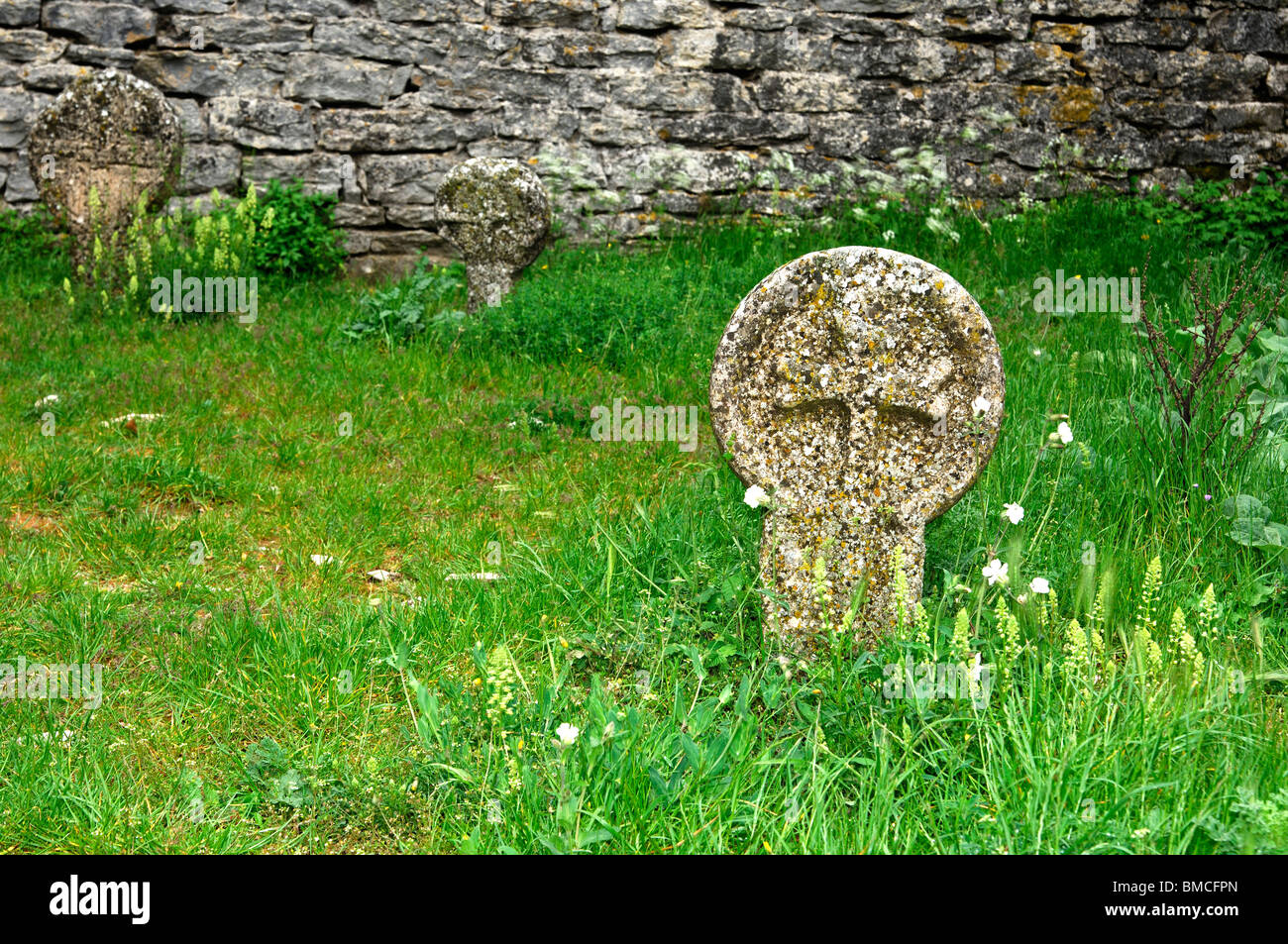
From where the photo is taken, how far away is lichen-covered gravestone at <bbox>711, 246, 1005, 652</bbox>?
279 cm

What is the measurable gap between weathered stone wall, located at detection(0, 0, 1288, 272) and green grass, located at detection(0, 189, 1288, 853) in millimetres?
2987

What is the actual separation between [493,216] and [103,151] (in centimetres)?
279

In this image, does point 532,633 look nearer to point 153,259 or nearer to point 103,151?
point 153,259

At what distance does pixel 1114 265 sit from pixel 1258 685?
4842 mm

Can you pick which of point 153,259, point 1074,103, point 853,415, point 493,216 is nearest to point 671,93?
point 493,216

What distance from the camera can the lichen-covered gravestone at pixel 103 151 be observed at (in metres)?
7.07

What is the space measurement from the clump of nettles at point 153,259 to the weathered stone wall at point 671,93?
106cm

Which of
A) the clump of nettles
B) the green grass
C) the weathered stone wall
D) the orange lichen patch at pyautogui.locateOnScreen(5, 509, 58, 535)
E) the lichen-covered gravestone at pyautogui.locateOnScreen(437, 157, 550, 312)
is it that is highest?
the weathered stone wall

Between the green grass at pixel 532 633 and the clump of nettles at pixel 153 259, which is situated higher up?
the clump of nettles at pixel 153 259

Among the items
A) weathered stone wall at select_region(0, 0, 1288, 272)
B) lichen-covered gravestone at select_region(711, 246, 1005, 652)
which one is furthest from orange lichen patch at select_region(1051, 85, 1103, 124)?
lichen-covered gravestone at select_region(711, 246, 1005, 652)

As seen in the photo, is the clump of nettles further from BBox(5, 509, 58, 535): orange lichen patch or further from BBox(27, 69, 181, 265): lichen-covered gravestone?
BBox(5, 509, 58, 535): orange lichen patch

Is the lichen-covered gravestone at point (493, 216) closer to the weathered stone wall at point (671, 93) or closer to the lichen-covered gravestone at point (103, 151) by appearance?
the weathered stone wall at point (671, 93)

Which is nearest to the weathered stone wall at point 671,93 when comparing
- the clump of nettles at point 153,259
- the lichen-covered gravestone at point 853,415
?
the clump of nettles at point 153,259

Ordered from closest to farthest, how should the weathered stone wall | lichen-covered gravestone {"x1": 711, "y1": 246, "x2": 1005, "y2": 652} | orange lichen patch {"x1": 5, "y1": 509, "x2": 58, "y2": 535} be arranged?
lichen-covered gravestone {"x1": 711, "y1": 246, "x2": 1005, "y2": 652} → orange lichen patch {"x1": 5, "y1": 509, "x2": 58, "y2": 535} → the weathered stone wall
